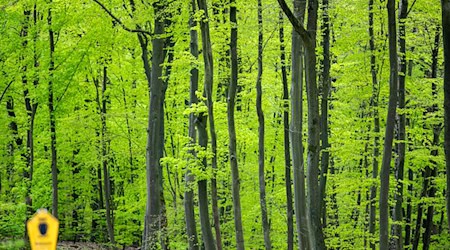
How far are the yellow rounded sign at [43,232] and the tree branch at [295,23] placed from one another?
6.31 metres

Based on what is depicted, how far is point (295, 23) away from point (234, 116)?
33.2ft

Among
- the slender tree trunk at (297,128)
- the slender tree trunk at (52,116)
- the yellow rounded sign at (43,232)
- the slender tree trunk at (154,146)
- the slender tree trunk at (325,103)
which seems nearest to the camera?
the yellow rounded sign at (43,232)

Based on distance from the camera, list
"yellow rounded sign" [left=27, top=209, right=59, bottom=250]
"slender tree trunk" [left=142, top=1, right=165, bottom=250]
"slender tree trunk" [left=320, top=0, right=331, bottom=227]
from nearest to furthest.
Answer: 1. "yellow rounded sign" [left=27, top=209, right=59, bottom=250]
2. "slender tree trunk" [left=142, top=1, right=165, bottom=250]
3. "slender tree trunk" [left=320, top=0, right=331, bottom=227]

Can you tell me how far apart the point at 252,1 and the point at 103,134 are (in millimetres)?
10807

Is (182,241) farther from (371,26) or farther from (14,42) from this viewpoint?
(371,26)

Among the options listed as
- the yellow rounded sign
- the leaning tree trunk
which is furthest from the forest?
the yellow rounded sign

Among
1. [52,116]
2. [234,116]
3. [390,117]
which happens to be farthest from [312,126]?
[52,116]

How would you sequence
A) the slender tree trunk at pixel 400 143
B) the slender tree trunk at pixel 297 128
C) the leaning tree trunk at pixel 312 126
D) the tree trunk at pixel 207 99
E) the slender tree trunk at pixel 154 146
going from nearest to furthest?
the leaning tree trunk at pixel 312 126 < the slender tree trunk at pixel 297 128 < the tree trunk at pixel 207 99 < the slender tree trunk at pixel 154 146 < the slender tree trunk at pixel 400 143

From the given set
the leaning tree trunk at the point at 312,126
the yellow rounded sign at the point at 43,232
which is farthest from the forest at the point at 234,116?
the yellow rounded sign at the point at 43,232

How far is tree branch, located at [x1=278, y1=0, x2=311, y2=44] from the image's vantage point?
323 inches

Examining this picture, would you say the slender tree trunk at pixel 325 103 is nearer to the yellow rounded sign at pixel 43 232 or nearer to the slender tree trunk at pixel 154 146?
the slender tree trunk at pixel 154 146

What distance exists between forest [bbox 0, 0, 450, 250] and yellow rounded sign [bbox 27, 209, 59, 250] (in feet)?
20.9

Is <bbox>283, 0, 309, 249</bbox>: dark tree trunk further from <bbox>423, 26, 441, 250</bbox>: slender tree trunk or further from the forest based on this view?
<bbox>423, 26, 441, 250</bbox>: slender tree trunk

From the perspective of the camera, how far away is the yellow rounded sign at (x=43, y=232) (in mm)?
2318
